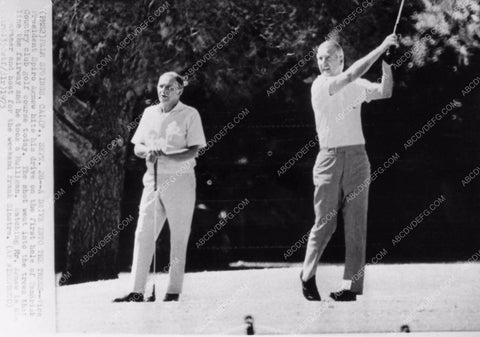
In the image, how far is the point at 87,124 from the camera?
13.1ft

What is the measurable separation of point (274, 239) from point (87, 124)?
141 cm

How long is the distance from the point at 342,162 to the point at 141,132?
124cm

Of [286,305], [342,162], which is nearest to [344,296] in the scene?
[286,305]

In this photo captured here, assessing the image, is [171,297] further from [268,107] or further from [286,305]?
[268,107]

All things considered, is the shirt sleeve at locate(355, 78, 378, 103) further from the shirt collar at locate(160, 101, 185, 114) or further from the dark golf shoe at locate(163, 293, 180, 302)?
the dark golf shoe at locate(163, 293, 180, 302)

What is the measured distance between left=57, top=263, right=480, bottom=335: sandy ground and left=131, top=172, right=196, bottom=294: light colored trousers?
102 millimetres

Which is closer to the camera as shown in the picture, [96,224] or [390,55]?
[390,55]

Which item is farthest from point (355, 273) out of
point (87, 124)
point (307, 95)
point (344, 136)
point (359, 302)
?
point (87, 124)

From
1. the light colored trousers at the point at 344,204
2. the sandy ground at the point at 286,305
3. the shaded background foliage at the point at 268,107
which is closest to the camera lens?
the light colored trousers at the point at 344,204

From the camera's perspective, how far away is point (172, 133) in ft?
12.4

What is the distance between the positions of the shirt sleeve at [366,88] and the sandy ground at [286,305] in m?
1.05

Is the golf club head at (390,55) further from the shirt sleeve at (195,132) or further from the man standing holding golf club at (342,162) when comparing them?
the shirt sleeve at (195,132)

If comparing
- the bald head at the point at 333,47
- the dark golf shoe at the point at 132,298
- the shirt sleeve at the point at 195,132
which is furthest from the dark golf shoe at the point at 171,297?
the bald head at the point at 333,47

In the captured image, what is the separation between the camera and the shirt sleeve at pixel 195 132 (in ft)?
12.5
